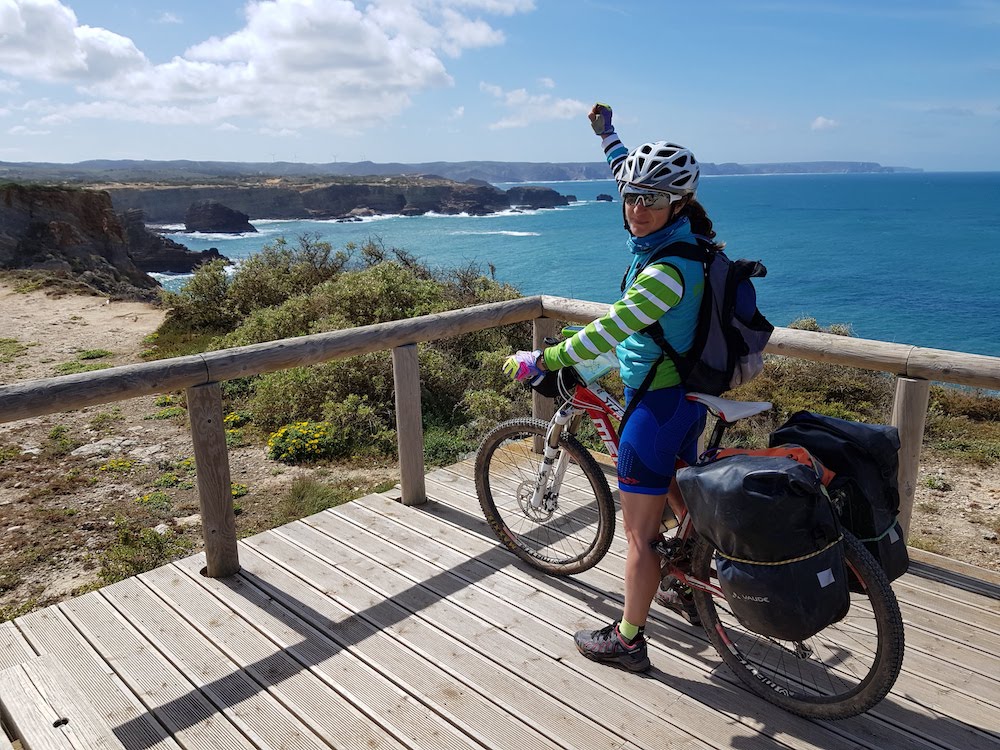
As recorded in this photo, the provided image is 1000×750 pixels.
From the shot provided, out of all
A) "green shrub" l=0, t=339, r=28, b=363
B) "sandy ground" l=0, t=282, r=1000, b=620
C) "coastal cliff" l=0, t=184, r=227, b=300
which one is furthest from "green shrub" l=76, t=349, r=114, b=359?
"coastal cliff" l=0, t=184, r=227, b=300

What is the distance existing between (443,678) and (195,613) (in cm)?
129

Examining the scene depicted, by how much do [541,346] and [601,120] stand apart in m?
1.90

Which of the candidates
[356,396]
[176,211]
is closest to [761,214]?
[176,211]

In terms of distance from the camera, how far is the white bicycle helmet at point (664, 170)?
253cm

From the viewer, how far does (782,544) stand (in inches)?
86.0

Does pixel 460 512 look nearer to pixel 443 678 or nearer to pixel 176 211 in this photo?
pixel 443 678

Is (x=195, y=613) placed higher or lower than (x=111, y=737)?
lower

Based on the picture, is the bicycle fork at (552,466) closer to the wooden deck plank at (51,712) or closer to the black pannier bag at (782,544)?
the black pannier bag at (782,544)

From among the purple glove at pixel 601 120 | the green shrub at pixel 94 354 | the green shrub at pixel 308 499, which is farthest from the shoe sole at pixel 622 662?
the green shrub at pixel 94 354

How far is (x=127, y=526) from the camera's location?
19.2ft

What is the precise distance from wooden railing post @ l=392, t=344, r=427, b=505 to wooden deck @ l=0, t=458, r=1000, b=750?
0.56 meters

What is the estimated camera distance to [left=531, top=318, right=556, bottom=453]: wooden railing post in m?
4.98

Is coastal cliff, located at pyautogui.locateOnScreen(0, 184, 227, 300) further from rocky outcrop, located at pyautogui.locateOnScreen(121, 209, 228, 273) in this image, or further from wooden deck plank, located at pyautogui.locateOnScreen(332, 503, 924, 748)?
wooden deck plank, located at pyautogui.locateOnScreen(332, 503, 924, 748)

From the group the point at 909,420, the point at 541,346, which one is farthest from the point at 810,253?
the point at 909,420
